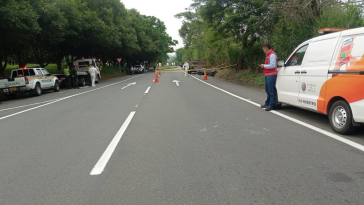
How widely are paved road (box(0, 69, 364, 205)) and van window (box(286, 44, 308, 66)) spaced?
140 cm

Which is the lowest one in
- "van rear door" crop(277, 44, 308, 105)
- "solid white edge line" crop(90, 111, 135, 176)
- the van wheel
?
"solid white edge line" crop(90, 111, 135, 176)

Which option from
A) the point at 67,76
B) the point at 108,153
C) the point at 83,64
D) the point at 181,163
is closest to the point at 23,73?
the point at 67,76

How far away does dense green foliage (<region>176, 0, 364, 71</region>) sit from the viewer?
12.5 meters

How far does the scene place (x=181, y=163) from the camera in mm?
4426

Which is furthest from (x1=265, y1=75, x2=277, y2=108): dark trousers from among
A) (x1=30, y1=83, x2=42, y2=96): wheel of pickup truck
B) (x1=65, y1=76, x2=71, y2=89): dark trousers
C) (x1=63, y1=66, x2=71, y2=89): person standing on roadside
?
(x1=65, y1=76, x2=71, y2=89): dark trousers

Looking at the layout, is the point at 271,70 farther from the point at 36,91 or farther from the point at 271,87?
the point at 36,91

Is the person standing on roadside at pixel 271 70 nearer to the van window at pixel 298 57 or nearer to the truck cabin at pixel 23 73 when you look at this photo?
the van window at pixel 298 57

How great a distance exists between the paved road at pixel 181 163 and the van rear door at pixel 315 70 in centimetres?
60

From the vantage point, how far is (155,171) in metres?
4.16

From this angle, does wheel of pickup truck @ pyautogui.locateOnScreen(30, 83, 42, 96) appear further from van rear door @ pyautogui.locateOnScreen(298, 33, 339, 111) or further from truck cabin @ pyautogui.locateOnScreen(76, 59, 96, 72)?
van rear door @ pyautogui.locateOnScreen(298, 33, 339, 111)

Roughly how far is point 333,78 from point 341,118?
0.81 meters

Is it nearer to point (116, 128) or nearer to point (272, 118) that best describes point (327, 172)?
point (272, 118)

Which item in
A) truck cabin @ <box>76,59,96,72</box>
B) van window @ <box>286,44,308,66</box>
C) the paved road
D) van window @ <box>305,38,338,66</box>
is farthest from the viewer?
truck cabin @ <box>76,59,96,72</box>

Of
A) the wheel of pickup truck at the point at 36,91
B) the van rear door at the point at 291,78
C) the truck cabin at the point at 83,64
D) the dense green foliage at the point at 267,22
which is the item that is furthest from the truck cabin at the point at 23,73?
the van rear door at the point at 291,78
